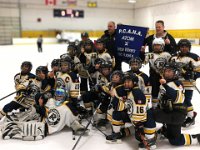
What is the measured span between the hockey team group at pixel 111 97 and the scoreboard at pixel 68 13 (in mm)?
20615

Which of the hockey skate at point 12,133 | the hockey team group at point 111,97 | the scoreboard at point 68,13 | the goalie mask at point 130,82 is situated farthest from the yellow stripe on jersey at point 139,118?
the scoreboard at point 68,13

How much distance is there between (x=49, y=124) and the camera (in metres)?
3.46

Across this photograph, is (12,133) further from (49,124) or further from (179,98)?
(179,98)

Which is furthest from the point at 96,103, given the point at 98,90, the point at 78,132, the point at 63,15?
the point at 63,15

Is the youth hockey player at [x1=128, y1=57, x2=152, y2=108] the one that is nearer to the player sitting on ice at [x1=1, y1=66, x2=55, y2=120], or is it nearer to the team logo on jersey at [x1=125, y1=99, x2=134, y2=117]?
the team logo on jersey at [x1=125, y1=99, x2=134, y2=117]

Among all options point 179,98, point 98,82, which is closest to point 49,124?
point 98,82

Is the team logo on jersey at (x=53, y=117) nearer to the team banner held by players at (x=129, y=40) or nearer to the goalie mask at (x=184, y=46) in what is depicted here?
the team banner held by players at (x=129, y=40)

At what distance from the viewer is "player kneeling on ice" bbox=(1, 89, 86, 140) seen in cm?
330

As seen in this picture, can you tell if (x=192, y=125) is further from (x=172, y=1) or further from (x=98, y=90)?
(x=172, y=1)

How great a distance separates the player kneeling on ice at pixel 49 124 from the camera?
10.8ft

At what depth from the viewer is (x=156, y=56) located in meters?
3.77

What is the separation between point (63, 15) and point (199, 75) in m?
21.9

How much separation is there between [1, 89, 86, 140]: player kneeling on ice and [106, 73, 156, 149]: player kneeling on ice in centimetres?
48

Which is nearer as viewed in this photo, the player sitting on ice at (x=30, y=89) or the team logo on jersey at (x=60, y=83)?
the team logo on jersey at (x=60, y=83)
